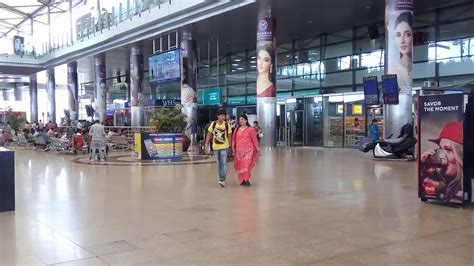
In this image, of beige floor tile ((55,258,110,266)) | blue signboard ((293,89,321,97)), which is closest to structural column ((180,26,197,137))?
blue signboard ((293,89,321,97))

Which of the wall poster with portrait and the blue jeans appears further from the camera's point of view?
the blue jeans

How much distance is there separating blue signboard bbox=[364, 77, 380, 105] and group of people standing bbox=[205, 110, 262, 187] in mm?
9586

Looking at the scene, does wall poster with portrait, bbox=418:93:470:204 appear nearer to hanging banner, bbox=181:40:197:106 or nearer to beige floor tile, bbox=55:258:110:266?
beige floor tile, bbox=55:258:110:266

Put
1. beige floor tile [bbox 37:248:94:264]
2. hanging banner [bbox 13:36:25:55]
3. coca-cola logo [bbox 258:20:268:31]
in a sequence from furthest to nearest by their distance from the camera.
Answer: hanging banner [bbox 13:36:25:55], coca-cola logo [bbox 258:20:268:31], beige floor tile [bbox 37:248:94:264]

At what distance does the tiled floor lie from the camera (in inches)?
186

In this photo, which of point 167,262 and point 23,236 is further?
point 23,236

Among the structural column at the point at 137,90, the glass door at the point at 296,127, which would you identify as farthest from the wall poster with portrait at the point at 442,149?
the structural column at the point at 137,90

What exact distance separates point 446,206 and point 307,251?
351 cm

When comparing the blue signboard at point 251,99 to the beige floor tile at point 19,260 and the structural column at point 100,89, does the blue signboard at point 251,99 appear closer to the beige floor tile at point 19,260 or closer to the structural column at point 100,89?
the structural column at point 100,89

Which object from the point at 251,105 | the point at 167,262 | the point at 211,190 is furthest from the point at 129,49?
the point at 167,262

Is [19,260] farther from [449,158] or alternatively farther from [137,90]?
[137,90]

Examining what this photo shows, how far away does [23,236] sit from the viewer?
18.2ft

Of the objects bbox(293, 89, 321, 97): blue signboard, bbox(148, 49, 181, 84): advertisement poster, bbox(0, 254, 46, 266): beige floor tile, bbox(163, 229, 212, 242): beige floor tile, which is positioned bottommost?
bbox(163, 229, 212, 242): beige floor tile

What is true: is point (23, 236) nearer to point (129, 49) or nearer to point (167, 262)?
point (167, 262)
